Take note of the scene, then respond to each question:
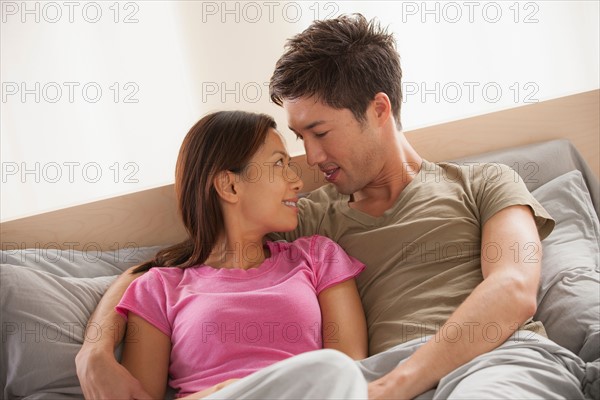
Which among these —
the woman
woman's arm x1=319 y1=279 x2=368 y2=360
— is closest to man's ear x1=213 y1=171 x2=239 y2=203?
the woman

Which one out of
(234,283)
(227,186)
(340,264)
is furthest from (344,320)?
(227,186)

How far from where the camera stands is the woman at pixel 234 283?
4.75ft

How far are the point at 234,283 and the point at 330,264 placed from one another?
211 millimetres

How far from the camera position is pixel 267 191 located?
5.27ft

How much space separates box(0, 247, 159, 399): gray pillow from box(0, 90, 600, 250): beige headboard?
0.49 feet

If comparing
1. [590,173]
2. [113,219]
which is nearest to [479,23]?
[590,173]

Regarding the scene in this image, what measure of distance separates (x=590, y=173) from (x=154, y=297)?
1.22 meters

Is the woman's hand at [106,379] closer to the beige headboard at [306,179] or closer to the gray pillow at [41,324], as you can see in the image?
the gray pillow at [41,324]

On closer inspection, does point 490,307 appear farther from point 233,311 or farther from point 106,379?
→ point 106,379

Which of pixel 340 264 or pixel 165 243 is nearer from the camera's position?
pixel 340 264

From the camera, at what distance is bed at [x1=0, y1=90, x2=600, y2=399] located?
1.49 m

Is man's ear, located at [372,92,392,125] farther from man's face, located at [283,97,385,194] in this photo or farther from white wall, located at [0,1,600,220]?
white wall, located at [0,1,600,220]

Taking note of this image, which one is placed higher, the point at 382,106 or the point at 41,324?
the point at 382,106

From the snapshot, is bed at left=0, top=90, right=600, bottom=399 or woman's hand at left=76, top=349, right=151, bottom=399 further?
bed at left=0, top=90, right=600, bottom=399
